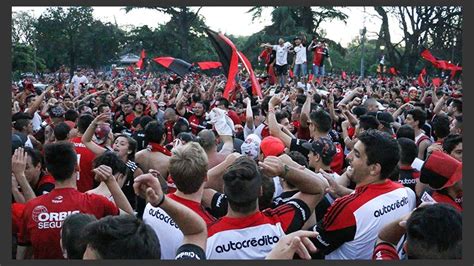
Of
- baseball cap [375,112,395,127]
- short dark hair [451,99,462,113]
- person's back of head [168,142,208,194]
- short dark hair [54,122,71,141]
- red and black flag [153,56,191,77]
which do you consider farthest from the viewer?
red and black flag [153,56,191,77]

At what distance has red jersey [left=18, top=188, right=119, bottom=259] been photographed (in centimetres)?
386

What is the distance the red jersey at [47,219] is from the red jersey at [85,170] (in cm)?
240

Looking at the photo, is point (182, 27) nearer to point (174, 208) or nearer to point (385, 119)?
point (385, 119)

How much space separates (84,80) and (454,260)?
66.1 ft

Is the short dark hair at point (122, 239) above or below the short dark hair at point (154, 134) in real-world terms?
above

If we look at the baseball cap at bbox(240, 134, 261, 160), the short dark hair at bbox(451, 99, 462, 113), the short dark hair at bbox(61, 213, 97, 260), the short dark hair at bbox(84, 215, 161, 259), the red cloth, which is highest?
the short dark hair at bbox(84, 215, 161, 259)

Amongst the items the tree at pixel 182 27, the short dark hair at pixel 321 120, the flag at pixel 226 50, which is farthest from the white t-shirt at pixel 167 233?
the tree at pixel 182 27

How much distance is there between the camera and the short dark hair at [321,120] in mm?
6578

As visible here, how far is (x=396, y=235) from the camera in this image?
3.26 m

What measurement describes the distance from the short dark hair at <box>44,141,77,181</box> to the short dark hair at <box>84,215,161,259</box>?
5.63ft

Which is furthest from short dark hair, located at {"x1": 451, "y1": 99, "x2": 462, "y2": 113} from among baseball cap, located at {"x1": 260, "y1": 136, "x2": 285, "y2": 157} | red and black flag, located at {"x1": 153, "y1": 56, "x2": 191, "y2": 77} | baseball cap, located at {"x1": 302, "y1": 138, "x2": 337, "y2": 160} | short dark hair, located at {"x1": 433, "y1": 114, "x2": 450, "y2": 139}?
red and black flag, located at {"x1": 153, "y1": 56, "x2": 191, "y2": 77}

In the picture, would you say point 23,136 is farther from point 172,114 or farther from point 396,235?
point 396,235

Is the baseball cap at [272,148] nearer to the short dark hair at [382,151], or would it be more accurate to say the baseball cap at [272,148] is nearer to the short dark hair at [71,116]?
the short dark hair at [382,151]

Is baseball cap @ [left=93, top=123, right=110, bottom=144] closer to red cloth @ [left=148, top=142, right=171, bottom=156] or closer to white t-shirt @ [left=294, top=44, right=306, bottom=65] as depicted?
red cloth @ [left=148, top=142, right=171, bottom=156]
